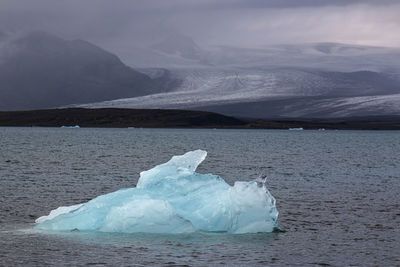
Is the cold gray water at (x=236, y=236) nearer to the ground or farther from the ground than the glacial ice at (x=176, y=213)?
nearer to the ground

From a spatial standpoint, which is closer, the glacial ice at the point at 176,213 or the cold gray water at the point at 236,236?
the cold gray water at the point at 236,236

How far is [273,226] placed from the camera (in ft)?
74.1

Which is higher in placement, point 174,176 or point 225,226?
point 174,176

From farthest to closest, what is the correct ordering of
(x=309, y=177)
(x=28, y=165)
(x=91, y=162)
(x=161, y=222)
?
(x=91, y=162) < (x=28, y=165) < (x=309, y=177) < (x=161, y=222)

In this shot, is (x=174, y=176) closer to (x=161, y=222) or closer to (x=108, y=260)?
(x=161, y=222)

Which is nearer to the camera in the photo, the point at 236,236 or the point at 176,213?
the point at 236,236

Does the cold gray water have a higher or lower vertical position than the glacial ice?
lower

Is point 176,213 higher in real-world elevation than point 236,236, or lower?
higher

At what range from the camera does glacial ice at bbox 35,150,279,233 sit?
21719 mm

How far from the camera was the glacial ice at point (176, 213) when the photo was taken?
21719mm

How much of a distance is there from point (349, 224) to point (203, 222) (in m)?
6.36

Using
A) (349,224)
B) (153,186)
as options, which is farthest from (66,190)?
(349,224)

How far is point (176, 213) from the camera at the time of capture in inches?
861

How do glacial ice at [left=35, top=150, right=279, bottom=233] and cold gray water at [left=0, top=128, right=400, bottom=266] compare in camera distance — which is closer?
cold gray water at [left=0, top=128, right=400, bottom=266]
